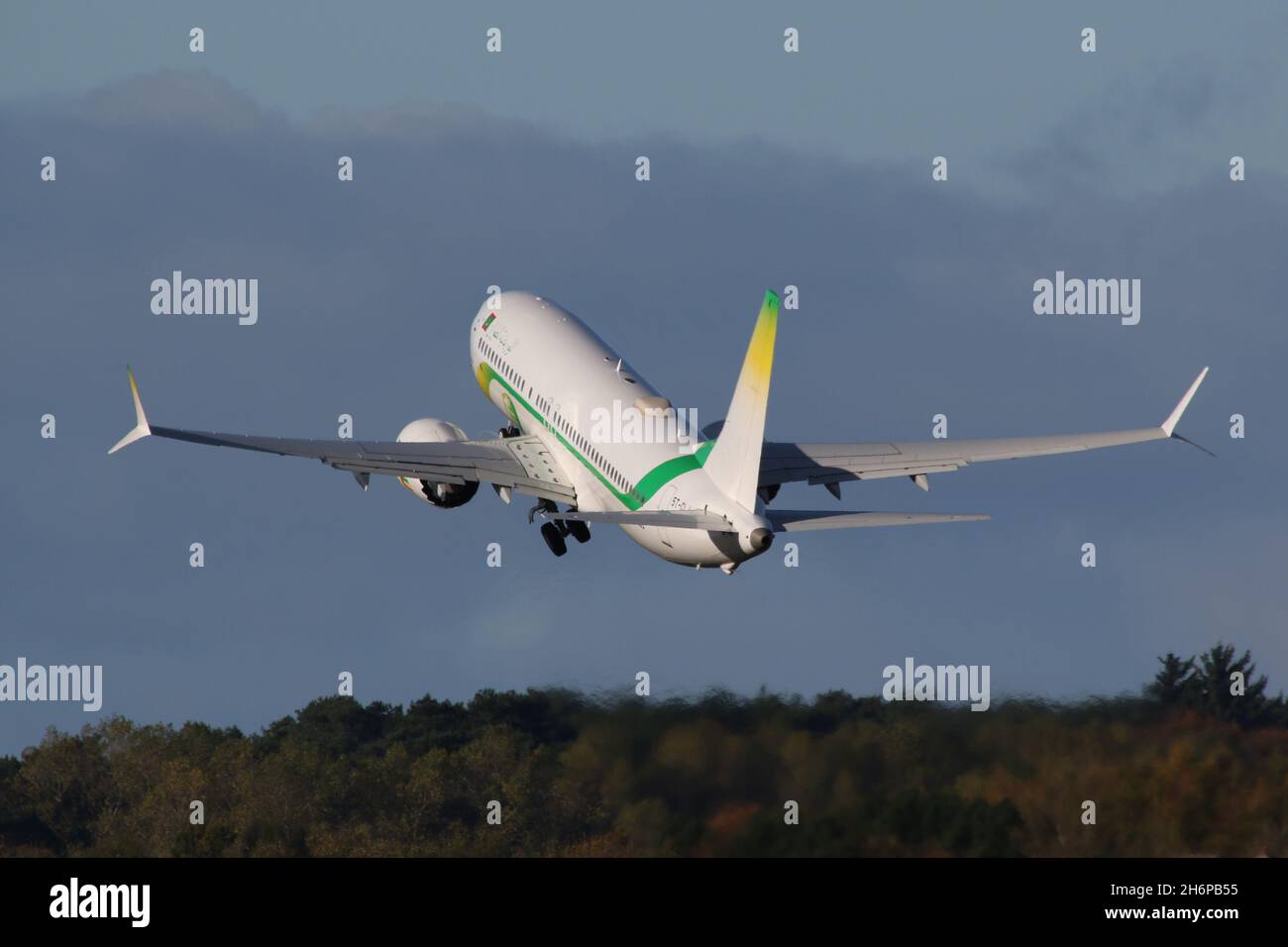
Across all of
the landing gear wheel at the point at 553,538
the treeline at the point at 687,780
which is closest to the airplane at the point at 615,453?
the landing gear wheel at the point at 553,538

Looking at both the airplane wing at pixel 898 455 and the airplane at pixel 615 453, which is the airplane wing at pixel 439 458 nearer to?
the airplane at pixel 615 453

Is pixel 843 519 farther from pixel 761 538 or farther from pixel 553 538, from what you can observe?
pixel 553 538

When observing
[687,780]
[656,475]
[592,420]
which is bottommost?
[687,780]

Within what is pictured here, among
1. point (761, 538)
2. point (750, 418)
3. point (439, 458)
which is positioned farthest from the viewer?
point (439, 458)

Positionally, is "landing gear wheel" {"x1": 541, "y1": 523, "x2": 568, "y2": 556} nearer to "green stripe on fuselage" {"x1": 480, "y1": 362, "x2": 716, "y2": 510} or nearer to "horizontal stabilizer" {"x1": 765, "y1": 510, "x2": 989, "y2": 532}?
"green stripe on fuselage" {"x1": 480, "y1": 362, "x2": 716, "y2": 510}

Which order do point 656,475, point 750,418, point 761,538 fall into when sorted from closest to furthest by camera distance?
1. point 761,538
2. point 750,418
3. point 656,475

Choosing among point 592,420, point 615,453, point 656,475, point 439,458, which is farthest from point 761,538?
point 439,458
